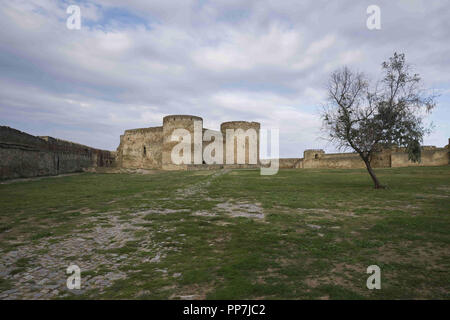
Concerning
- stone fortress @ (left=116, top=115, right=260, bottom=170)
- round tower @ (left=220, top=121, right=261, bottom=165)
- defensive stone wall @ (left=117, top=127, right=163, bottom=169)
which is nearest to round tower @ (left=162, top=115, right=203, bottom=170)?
stone fortress @ (left=116, top=115, right=260, bottom=170)

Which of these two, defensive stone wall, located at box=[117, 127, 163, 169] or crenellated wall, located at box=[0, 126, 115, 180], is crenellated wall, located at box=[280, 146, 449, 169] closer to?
defensive stone wall, located at box=[117, 127, 163, 169]

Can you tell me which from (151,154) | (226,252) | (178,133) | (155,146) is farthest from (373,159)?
(226,252)

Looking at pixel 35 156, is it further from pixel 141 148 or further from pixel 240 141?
pixel 240 141

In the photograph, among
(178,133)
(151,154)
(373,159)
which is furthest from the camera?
(151,154)

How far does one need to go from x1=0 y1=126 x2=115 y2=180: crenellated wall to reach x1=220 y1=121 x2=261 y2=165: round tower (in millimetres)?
19302

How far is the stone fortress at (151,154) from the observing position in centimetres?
1927

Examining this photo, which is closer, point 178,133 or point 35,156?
point 35,156

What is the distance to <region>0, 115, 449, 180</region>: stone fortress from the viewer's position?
1927 centimetres

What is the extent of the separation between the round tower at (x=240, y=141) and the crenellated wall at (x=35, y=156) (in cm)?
1930

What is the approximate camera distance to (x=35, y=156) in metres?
20.8

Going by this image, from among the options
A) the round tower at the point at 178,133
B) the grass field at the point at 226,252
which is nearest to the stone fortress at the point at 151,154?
the round tower at the point at 178,133

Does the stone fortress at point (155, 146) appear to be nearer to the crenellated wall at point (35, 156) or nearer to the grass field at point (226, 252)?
the crenellated wall at point (35, 156)

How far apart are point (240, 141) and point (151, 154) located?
13277 millimetres
